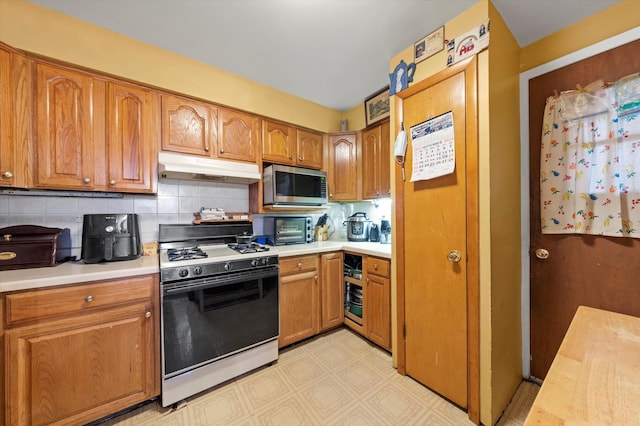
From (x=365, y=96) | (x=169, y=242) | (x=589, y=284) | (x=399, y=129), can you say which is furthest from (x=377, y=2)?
(x=169, y=242)

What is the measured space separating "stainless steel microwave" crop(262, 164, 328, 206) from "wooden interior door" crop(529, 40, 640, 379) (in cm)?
172

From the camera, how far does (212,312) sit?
1606 millimetres

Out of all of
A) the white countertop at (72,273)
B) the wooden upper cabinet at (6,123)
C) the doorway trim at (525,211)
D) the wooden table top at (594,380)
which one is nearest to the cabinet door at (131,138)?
the wooden upper cabinet at (6,123)

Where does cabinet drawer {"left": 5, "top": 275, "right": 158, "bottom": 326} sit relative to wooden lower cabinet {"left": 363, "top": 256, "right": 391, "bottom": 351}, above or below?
above

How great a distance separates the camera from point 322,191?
2.51 meters

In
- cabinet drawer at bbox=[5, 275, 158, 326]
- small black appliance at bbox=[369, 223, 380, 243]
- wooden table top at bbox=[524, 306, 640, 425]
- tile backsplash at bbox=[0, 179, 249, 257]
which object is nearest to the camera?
wooden table top at bbox=[524, 306, 640, 425]

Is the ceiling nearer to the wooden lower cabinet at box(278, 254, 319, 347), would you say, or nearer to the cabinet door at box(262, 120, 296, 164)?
the cabinet door at box(262, 120, 296, 164)

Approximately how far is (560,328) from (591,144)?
1.20 metres

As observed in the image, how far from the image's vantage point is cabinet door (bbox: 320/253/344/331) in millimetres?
2225

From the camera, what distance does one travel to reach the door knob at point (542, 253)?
158 centimetres

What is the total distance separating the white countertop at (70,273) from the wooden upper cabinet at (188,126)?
919 mm

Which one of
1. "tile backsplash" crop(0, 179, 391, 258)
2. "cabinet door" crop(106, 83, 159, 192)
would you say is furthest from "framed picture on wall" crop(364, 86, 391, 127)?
"cabinet door" crop(106, 83, 159, 192)

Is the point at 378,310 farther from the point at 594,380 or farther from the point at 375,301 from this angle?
the point at 594,380

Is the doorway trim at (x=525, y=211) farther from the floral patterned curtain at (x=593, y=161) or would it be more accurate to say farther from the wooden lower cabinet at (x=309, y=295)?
the wooden lower cabinet at (x=309, y=295)
